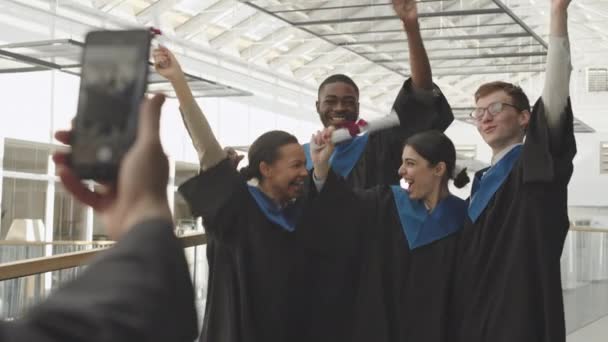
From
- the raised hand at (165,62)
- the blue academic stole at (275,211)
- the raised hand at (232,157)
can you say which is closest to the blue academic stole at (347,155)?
the raised hand at (232,157)

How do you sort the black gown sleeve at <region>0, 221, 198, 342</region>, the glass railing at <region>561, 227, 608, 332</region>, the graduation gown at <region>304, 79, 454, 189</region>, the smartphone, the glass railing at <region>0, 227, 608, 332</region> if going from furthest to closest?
1. the glass railing at <region>561, 227, 608, 332</region>
2. the glass railing at <region>0, 227, 608, 332</region>
3. the graduation gown at <region>304, 79, 454, 189</region>
4. the smartphone
5. the black gown sleeve at <region>0, 221, 198, 342</region>

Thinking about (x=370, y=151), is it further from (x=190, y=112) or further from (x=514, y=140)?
(x=190, y=112)

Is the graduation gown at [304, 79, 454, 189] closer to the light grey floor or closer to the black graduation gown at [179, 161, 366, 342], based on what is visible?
the black graduation gown at [179, 161, 366, 342]

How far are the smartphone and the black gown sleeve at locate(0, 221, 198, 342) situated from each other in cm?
9

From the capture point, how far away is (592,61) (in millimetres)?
34969

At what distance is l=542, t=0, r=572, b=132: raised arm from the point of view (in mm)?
3992

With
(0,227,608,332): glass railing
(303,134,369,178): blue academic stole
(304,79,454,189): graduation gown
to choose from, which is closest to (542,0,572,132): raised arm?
(304,79,454,189): graduation gown

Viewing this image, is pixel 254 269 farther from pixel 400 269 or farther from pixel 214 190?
pixel 400 269

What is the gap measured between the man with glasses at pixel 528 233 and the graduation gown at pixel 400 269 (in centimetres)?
10

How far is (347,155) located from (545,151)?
3.69ft

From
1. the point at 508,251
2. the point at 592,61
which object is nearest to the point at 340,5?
the point at 508,251

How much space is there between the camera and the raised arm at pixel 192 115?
321cm

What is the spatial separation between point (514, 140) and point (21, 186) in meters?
18.2

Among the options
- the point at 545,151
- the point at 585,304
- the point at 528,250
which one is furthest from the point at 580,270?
the point at 545,151
